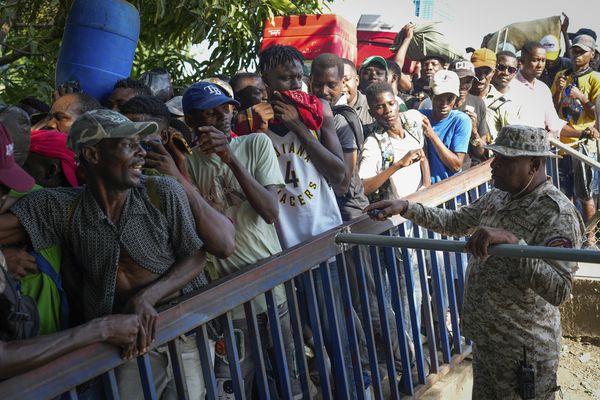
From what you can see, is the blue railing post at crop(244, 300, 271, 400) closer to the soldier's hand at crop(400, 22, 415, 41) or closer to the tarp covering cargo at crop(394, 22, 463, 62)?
the tarp covering cargo at crop(394, 22, 463, 62)

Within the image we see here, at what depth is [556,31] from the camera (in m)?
9.20

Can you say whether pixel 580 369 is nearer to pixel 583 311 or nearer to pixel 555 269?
pixel 583 311

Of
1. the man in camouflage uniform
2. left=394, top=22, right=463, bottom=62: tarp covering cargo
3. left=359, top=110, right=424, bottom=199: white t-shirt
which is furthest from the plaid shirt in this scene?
left=394, top=22, right=463, bottom=62: tarp covering cargo

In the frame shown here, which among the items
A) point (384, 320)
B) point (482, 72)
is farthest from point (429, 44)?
point (384, 320)

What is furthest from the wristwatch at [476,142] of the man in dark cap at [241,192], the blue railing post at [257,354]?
the blue railing post at [257,354]

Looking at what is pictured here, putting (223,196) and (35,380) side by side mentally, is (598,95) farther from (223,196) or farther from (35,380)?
(35,380)

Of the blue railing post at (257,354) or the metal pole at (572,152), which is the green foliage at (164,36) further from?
the blue railing post at (257,354)

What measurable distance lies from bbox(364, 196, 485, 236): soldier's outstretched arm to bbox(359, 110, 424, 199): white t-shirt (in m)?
1.09

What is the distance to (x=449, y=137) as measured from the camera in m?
5.28

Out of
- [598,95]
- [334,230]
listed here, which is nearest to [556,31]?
[598,95]

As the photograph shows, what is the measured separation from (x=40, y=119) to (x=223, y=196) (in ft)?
4.81

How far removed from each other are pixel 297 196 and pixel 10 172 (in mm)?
1576

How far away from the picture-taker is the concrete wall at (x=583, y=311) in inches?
242

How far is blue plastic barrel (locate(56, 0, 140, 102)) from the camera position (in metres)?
4.14
